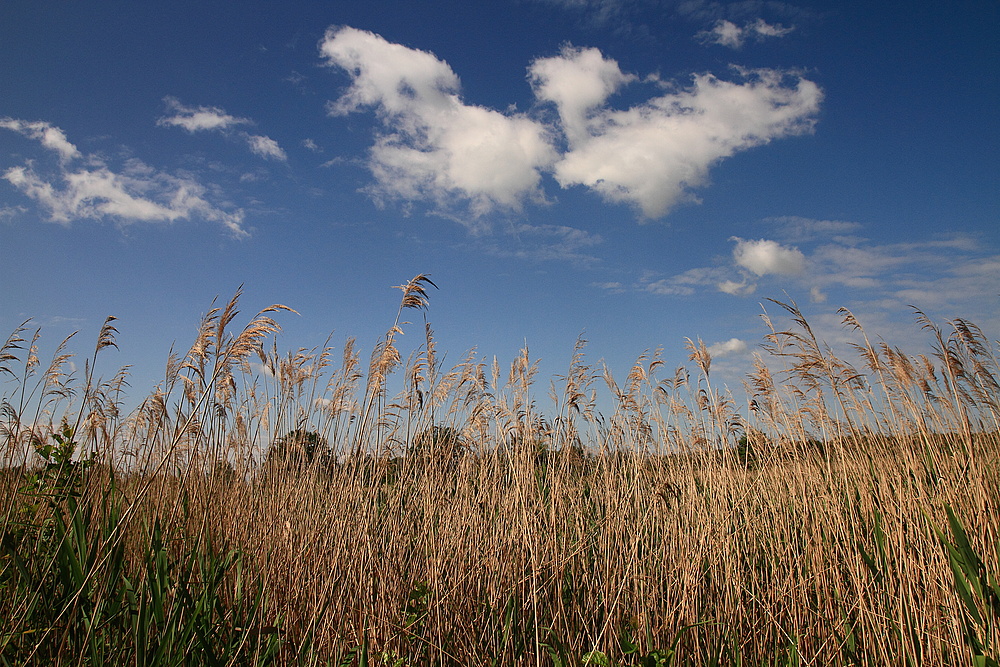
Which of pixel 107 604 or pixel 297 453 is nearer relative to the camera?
pixel 107 604

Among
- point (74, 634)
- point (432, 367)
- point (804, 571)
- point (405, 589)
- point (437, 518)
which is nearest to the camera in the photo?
point (74, 634)

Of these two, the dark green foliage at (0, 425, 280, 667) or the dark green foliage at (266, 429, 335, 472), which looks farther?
the dark green foliage at (266, 429, 335, 472)

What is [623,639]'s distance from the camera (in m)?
2.58

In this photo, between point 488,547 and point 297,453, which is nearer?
point 488,547

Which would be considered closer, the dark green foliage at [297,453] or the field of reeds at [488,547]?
the field of reeds at [488,547]

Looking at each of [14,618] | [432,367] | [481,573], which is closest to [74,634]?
[14,618]

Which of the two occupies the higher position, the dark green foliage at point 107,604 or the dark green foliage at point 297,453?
the dark green foliage at point 297,453

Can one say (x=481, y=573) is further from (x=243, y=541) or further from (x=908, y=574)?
(x=908, y=574)

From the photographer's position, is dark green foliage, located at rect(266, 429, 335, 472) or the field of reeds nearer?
the field of reeds

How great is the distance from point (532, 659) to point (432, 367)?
243cm

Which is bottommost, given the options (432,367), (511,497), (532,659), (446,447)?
(532,659)

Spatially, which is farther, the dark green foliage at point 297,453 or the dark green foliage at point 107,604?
the dark green foliage at point 297,453

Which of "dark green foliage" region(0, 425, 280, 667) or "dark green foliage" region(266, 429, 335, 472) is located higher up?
"dark green foliage" region(266, 429, 335, 472)

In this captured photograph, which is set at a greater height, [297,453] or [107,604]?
[297,453]
